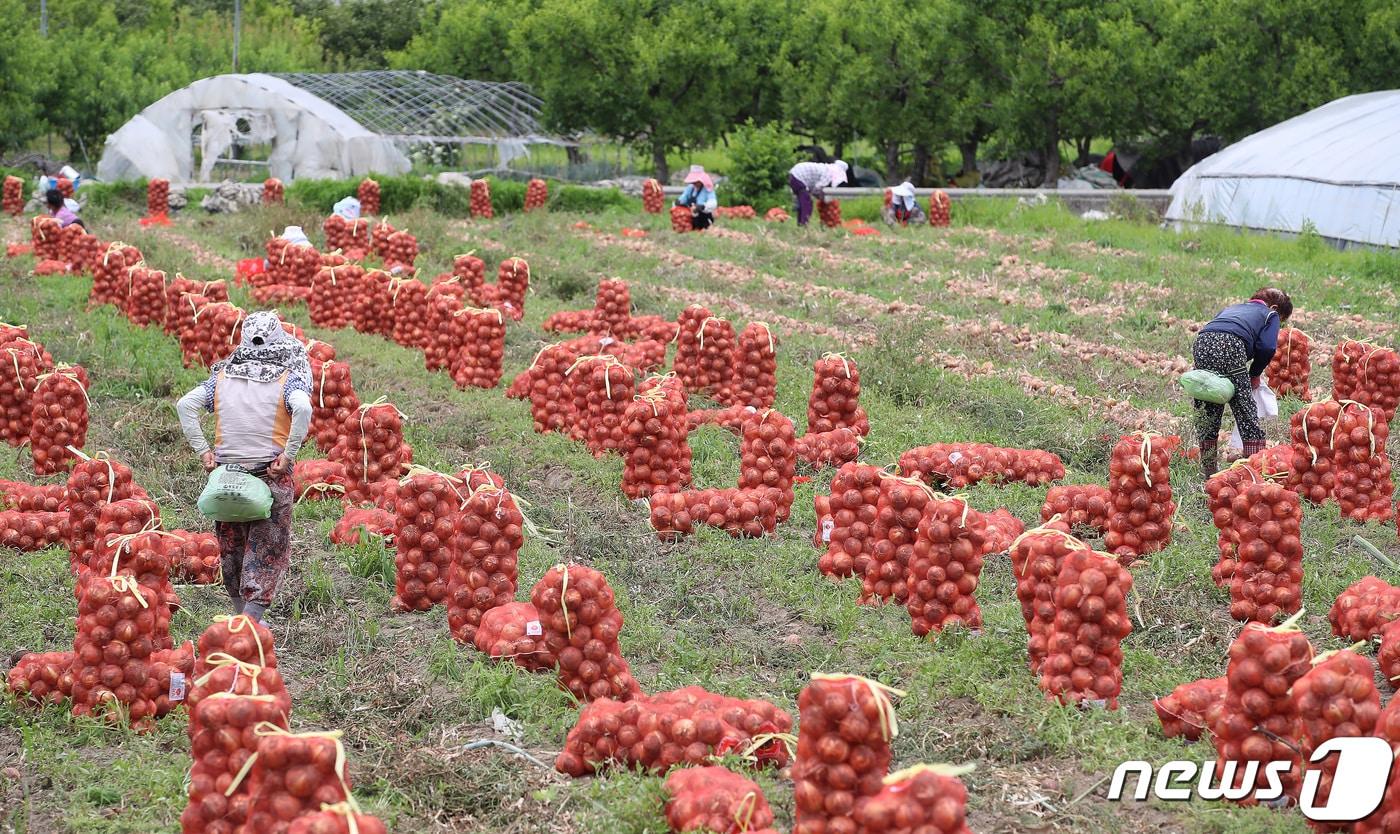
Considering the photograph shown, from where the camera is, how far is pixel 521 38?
38.2 metres

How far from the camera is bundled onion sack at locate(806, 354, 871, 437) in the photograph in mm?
9852

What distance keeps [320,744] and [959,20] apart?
98.7 feet

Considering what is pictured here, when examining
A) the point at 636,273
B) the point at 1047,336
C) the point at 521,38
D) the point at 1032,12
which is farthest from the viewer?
the point at 521,38

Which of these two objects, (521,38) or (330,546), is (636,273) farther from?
(521,38)

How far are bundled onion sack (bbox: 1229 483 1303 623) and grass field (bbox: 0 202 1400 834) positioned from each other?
16cm

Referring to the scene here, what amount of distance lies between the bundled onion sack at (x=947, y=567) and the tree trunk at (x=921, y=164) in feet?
92.8

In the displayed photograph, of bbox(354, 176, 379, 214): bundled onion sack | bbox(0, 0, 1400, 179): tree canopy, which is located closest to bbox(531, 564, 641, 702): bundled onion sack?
bbox(354, 176, 379, 214): bundled onion sack

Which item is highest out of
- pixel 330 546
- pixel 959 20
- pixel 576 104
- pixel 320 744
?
pixel 959 20

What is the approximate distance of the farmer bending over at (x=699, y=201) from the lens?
23.0m

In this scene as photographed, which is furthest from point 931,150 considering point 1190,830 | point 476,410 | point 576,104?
point 1190,830

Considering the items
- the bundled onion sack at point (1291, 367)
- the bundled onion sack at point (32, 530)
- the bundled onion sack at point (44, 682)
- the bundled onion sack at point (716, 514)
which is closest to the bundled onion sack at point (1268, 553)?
the bundled onion sack at point (716, 514)

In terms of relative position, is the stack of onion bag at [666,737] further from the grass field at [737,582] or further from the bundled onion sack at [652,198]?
the bundled onion sack at [652,198]

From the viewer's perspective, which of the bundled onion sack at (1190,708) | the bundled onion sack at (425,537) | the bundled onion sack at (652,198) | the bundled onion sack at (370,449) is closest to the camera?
the bundled onion sack at (1190,708)

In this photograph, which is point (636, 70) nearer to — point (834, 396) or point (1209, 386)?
point (834, 396)
